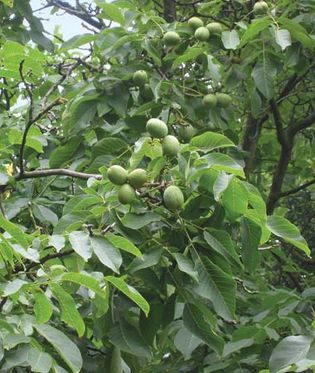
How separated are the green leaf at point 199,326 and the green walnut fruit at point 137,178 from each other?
0.92 feet

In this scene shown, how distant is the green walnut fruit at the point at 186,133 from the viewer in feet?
7.55

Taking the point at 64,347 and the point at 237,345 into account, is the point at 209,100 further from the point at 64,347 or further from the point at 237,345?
the point at 64,347

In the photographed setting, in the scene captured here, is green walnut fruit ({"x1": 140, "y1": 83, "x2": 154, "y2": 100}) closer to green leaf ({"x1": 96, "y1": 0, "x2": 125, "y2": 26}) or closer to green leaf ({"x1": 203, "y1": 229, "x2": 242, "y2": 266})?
green leaf ({"x1": 96, "y1": 0, "x2": 125, "y2": 26})

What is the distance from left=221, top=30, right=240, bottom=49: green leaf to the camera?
2.45 metres

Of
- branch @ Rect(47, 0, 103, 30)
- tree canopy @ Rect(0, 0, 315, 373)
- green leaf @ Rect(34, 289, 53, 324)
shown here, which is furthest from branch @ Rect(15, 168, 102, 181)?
branch @ Rect(47, 0, 103, 30)

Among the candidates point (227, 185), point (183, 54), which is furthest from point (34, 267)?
point (183, 54)

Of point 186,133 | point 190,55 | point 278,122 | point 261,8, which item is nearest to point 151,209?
point 186,133

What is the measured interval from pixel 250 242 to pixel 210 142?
9.3 inches

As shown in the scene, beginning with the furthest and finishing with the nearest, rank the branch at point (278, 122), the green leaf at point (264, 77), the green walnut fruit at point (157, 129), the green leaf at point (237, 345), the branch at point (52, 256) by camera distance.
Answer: the branch at point (278, 122) < the green leaf at point (264, 77) < the green leaf at point (237, 345) < the green walnut fruit at point (157, 129) < the branch at point (52, 256)

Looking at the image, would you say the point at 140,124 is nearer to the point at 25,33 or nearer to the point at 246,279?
the point at 246,279

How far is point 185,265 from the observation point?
160 cm

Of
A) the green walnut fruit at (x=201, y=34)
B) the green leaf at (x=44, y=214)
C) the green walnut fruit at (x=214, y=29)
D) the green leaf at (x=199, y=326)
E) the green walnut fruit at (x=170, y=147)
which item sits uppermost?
the green walnut fruit at (x=214, y=29)

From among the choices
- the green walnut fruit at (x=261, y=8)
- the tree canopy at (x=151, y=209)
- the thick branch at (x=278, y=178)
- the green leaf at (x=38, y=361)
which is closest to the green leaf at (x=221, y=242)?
the tree canopy at (x=151, y=209)

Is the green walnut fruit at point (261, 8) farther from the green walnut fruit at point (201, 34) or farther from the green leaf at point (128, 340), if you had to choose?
the green leaf at point (128, 340)
